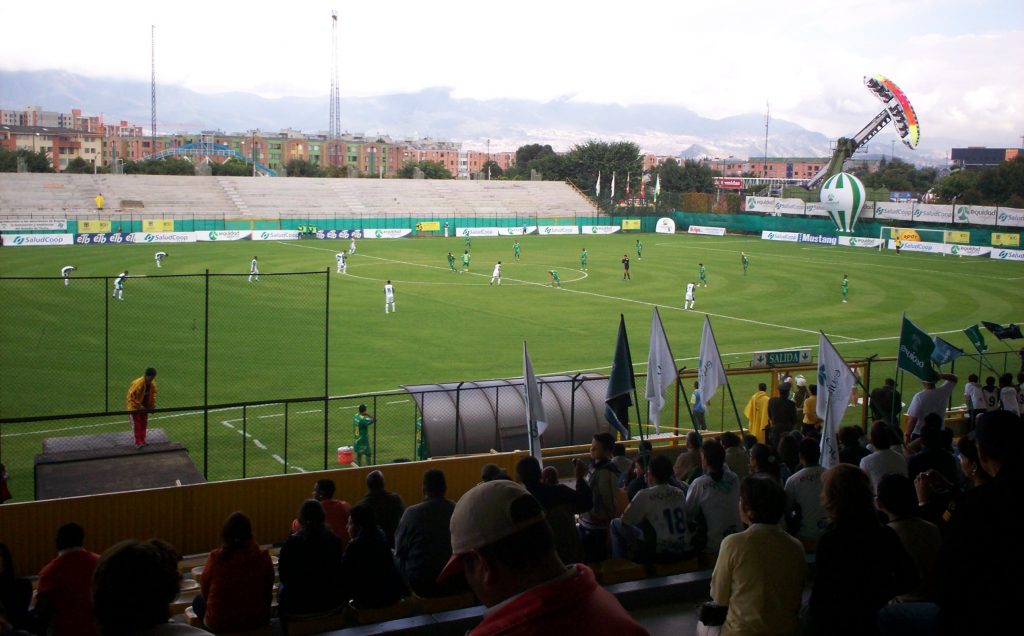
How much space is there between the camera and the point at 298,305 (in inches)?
1618

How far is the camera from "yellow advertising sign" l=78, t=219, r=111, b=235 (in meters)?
72.9

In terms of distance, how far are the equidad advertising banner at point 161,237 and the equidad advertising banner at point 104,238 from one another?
499 mm

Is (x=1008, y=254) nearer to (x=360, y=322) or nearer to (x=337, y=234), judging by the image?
(x=337, y=234)

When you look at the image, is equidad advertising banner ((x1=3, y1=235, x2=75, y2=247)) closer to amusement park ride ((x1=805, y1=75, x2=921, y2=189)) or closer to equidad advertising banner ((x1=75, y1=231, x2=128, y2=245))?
equidad advertising banner ((x1=75, y1=231, x2=128, y2=245))

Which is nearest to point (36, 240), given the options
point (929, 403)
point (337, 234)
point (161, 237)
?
point (161, 237)

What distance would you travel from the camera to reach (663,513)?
27.6 ft

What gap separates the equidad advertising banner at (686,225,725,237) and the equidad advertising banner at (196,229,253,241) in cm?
4577

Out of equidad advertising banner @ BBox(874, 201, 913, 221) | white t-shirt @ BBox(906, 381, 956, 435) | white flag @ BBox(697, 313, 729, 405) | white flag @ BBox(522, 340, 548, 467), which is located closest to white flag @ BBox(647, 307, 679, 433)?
white flag @ BBox(697, 313, 729, 405)

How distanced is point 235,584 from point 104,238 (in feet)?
226

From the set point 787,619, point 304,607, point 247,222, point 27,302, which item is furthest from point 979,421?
point 247,222

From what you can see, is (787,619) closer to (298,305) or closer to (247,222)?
(298,305)

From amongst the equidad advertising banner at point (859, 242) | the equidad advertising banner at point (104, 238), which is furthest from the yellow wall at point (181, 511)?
the equidad advertising banner at point (859, 242)

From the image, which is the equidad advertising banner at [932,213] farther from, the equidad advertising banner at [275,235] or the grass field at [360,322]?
the equidad advertising banner at [275,235]

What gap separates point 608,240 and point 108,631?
281 ft
